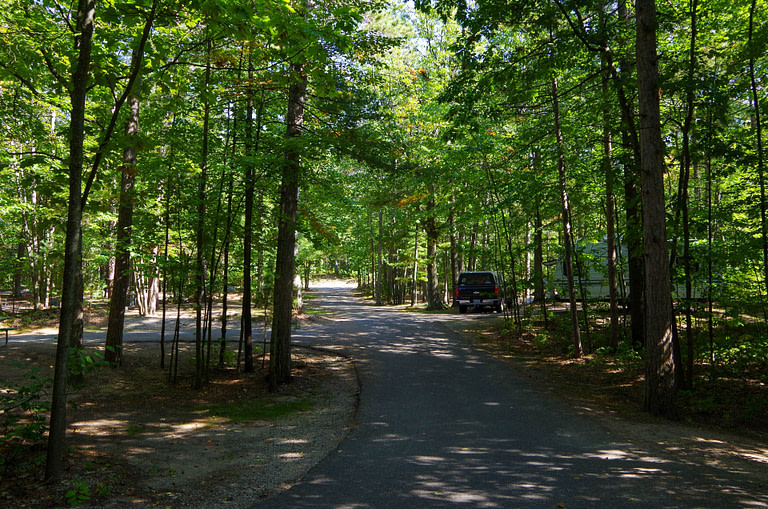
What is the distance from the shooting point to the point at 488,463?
15.6 ft

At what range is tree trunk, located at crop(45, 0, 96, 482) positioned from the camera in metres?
4.02

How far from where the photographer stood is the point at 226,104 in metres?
9.73

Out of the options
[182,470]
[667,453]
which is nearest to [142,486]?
[182,470]

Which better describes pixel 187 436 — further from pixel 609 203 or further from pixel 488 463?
pixel 609 203

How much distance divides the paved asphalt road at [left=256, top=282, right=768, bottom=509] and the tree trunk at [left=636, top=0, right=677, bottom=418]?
1.35m

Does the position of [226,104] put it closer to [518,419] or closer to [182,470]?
[182,470]

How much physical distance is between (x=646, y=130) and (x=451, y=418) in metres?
5.31

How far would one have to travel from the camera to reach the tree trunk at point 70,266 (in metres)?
4.02

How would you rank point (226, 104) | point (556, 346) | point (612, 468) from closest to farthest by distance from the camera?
point (612, 468) → point (226, 104) → point (556, 346)

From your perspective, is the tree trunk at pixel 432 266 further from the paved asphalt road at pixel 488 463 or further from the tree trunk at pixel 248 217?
the paved asphalt road at pixel 488 463

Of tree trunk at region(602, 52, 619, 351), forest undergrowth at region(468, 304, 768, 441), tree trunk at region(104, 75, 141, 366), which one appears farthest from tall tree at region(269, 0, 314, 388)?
tree trunk at region(602, 52, 619, 351)

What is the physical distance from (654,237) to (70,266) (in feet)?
24.6

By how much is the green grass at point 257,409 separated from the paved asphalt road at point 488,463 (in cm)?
116

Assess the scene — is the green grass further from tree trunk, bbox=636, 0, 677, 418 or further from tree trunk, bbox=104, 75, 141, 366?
tree trunk, bbox=636, 0, 677, 418
